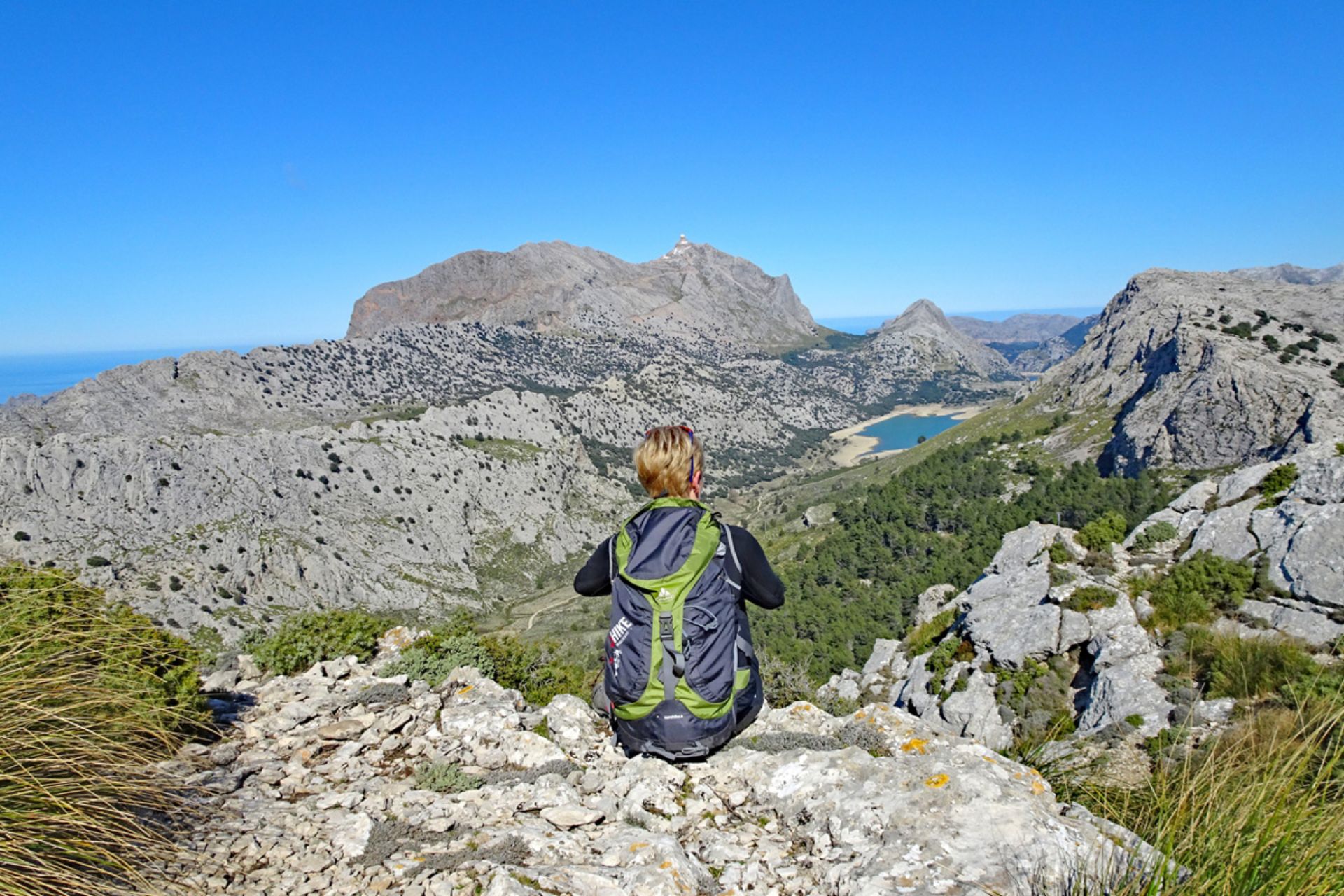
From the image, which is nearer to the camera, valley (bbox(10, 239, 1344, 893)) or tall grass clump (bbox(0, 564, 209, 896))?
tall grass clump (bbox(0, 564, 209, 896))

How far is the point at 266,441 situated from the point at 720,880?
100313 mm

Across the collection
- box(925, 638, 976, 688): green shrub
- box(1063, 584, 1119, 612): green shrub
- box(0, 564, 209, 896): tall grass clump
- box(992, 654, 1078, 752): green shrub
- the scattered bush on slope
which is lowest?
the scattered bush on slope

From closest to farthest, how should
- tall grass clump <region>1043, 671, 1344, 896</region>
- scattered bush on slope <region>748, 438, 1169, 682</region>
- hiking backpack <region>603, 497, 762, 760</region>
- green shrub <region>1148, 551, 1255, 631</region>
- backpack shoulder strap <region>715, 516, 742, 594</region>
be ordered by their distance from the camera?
tall grass clump <region>1043, 671, 1344, 896</region>
hiking backpack <region>603, 497, 762, 760</region>
backpack shoulder strap <region>715, 516, 742, 594</region>
green shrub <region>1148, 551, 1255, 631</region>
scattered bush on slope <region>748, 438, 1169, 682</region>

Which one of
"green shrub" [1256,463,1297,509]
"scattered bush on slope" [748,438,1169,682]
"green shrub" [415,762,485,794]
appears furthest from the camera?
"scattered bush on slope" [748,438,1169,682]

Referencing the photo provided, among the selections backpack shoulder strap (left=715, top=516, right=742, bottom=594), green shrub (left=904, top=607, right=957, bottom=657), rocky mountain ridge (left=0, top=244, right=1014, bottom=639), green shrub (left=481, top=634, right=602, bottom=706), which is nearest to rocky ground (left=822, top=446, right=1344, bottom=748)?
green shrub (left=904, top=607, right=957, bottom=657)

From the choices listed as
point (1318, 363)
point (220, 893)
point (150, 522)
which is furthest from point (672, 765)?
point (150, 522)

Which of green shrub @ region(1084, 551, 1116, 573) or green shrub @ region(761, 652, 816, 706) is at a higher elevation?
green shrub @ region(1084, 551, 1116, 573)

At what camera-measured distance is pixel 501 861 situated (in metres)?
4.29

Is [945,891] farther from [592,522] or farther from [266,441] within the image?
[592,522]

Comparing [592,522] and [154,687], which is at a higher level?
[154,687]

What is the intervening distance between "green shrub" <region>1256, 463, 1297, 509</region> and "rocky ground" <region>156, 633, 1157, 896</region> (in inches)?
615

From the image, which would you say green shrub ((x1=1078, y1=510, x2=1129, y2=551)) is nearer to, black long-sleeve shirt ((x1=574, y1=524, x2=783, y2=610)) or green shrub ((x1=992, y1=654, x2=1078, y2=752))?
green shrub ((x1=992, y1=654, x2=1078, y2=752))

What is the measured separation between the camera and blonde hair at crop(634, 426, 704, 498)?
205 inches

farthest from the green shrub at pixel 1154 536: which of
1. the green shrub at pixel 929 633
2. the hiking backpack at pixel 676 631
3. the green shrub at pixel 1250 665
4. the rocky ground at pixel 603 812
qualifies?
the hiking backpack at pixel 676 631
